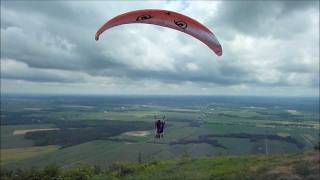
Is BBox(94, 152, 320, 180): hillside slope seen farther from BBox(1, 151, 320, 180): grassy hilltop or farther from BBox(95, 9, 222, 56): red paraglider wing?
BBox(95, 9, 222, 56): red paraglider wing

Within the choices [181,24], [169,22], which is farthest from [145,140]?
[181,24]

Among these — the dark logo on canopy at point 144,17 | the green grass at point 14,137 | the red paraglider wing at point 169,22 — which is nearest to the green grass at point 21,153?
the green grass at point 14,137

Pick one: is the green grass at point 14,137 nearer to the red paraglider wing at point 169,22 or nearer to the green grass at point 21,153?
the green grass at point 21,153

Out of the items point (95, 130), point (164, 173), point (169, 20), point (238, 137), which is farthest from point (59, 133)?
point (169, 20)

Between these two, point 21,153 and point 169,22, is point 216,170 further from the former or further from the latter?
point 21,153

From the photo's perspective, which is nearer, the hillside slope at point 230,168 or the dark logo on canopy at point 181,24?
the dark logo on canopy at point 181,24

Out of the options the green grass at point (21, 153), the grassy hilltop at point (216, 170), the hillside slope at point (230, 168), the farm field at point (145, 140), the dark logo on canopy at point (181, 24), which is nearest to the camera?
the dark logo on canopy at point (181, 24)
